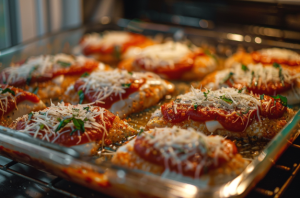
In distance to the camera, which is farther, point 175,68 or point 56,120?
point 175,68

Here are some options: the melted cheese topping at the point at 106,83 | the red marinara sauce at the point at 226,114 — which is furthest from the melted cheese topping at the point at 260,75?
the melted cheese topping at the point at 106,83

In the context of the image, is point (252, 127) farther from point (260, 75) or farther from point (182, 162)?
point (182, 162)

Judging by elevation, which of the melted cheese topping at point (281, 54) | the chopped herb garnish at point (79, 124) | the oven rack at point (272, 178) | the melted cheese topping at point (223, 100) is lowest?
the oven rack at point (272, 178)

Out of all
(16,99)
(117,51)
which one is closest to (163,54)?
(117,51)

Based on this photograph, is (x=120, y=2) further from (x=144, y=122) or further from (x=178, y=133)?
(x=178, y=133)

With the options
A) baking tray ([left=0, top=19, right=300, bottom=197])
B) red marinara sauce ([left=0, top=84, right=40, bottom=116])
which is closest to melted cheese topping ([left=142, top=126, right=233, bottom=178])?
baking tray ([left=0, top=19, right=300, bottom=197])

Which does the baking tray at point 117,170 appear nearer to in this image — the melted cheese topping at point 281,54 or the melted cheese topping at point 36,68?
the melted cheese topping at point 36,68

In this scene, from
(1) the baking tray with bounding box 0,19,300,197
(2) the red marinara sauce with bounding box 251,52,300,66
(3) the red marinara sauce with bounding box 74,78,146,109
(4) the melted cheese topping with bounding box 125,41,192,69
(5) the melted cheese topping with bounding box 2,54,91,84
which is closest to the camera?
(1) the baking tray with bounding box 0,19,300,197

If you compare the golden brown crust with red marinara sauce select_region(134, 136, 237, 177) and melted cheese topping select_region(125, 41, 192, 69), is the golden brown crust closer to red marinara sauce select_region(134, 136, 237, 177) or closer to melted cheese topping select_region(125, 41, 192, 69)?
red marinara sauce select_region(134, 136, 237, 177)
